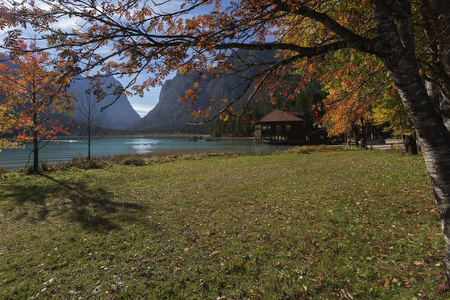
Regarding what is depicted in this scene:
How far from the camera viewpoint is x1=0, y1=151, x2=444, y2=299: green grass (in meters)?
3.67

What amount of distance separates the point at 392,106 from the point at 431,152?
1693 cm

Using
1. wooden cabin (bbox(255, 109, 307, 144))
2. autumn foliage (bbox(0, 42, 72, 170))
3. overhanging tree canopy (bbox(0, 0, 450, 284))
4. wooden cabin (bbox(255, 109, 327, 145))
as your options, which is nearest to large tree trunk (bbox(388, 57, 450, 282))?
overhanging tree canopy (bbox(0, 0, 450, 284))

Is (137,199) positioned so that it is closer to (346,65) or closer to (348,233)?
(348,233)

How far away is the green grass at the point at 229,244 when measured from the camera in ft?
12.0

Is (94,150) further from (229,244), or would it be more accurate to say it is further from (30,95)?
(229,244)

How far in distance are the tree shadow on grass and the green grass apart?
0.07 meters

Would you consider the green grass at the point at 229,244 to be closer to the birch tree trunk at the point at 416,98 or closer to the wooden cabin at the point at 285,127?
the birch tree trunk at the point at 416,98

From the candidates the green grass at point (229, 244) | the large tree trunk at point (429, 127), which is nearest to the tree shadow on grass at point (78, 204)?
the green grass at point (229, 244)

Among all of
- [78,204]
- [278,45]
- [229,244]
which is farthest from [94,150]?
[278,45]

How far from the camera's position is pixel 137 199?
9.35 meters

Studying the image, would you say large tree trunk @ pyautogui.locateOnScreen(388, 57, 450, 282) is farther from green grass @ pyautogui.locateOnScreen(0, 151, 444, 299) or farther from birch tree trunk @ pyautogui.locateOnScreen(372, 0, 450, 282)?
green grass @ pyautogui.locateOnScreen(0, 151, 444, 299)

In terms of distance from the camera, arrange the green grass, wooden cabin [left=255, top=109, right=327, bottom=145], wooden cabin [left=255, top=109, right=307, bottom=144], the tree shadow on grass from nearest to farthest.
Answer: the green grass, the tree shadow on grass, wooden cabin [left=255, top=109, right=327, bottom=145], wooden cabin [left=255, top=109, right=307, bottom=144]

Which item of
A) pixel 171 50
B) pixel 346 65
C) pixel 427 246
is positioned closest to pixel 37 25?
pixel 171 50

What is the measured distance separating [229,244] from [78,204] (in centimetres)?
719
